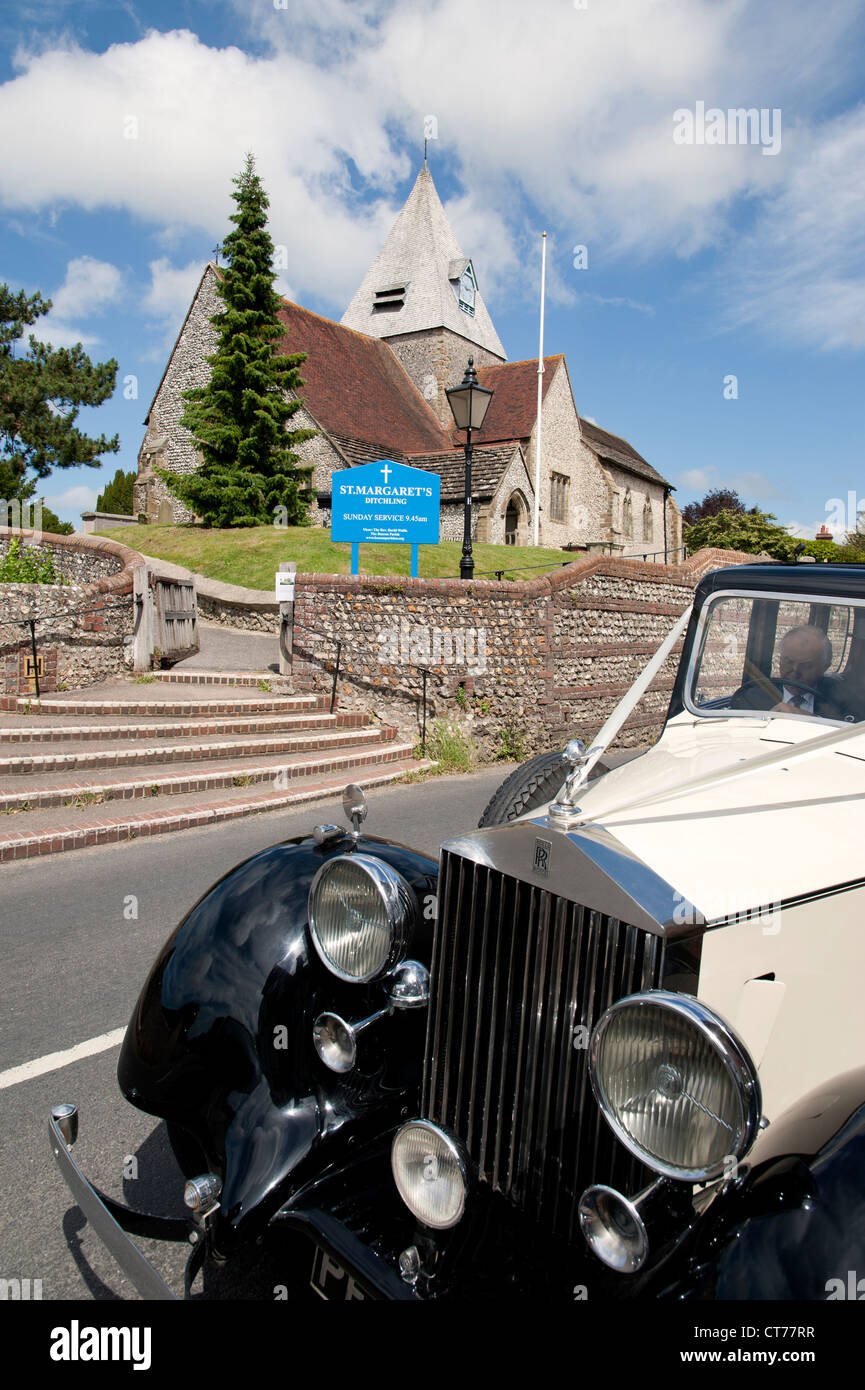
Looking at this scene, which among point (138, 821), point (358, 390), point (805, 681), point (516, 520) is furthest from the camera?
point (516, 520)

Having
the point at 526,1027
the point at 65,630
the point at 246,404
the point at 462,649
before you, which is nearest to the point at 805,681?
the point at 526,1027

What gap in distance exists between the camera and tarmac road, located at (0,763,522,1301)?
2238 mm

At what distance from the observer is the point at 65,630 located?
36.8ft

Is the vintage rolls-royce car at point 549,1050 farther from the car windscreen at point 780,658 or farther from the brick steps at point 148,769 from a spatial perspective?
the brick steps at point 148,769

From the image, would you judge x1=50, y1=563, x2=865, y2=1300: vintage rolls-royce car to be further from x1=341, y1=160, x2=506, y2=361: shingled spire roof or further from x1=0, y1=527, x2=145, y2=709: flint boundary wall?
x1=341, y1=160, x2=506, y2=361: shingled spire roof

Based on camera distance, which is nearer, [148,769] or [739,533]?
[148,769]

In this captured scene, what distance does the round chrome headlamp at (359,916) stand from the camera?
79.8 inches

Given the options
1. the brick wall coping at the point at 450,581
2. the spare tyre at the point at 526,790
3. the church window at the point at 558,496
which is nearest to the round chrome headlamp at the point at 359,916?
the spare tyre at the point at 526,790

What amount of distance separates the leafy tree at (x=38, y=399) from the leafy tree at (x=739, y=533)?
68.5 feet

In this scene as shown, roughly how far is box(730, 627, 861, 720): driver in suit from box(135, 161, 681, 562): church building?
23210 mm

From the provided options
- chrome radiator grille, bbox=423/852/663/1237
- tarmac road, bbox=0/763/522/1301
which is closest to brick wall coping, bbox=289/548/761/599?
tarmac road, bbox=0/763/522/1301

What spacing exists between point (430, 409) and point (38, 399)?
621 inches

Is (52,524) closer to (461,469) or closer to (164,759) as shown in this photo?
(461,469)
